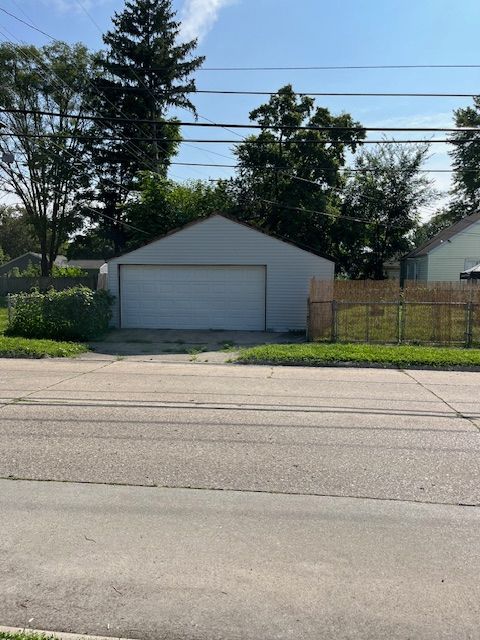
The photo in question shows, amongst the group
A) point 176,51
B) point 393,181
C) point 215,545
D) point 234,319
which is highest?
point 176,51

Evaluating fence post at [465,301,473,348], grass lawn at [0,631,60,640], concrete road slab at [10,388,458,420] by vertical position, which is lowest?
grass lawn at [0,631,60,640]

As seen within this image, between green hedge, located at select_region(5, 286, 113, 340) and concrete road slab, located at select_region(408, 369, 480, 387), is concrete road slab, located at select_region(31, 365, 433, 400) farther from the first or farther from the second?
green hedge, located at select_region(5, 286, 113, 340)

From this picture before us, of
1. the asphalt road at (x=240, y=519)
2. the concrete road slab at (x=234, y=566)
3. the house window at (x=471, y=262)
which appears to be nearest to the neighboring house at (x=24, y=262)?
the house window at (x=471, y=262)

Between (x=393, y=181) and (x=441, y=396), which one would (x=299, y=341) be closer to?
(x=441, y=396)

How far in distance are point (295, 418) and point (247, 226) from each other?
12380 millimetres

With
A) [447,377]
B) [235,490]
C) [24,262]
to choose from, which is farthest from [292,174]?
[24,262]

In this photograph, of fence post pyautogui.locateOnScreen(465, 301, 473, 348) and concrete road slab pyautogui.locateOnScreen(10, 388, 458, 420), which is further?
fence post pyautogui.locateOnScreen(465, 301, 473, 348)

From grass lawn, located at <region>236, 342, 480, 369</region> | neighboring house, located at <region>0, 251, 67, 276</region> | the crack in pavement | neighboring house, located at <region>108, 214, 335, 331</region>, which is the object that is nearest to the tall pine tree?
neighboring house, located at <region>108, 214, 335, 331</region>

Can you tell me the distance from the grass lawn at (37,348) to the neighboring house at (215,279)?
4581 millimetres

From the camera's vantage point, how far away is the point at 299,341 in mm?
16344

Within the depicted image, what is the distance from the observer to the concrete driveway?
13992 mm

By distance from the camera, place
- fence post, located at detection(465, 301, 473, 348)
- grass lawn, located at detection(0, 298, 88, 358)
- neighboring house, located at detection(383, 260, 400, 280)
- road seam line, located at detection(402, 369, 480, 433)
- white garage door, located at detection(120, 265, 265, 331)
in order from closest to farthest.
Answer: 1. road seam line, located at detection(402, 369, 480, 433)
2. grass lawn, located at detection(0, 298, 88, 358)
3. fence post, located at detection(465, 301, 473, 348)
4. white garage door, located at detection(120, 265, 265, 331)
5. neighboring house, located at detection(383, 260, 400, 280)

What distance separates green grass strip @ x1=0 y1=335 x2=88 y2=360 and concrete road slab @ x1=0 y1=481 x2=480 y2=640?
9556mm

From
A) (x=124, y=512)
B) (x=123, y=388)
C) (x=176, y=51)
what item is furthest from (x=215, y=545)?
(x=176, y=51)
